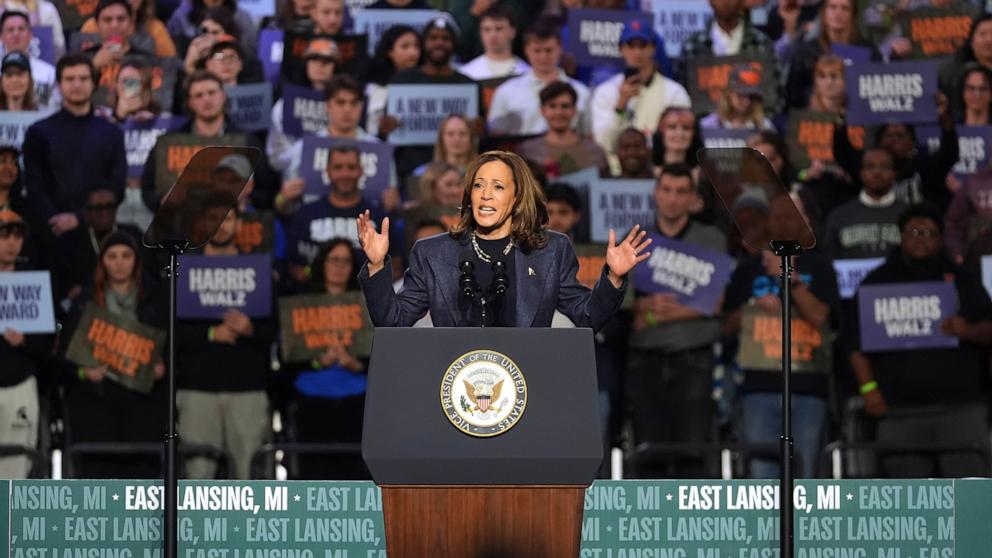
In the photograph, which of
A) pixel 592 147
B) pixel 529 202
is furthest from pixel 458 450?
pixel 592 147

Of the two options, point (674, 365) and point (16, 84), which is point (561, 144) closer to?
point (674, 365)

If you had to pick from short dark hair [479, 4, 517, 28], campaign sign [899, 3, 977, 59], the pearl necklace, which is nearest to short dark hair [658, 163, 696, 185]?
short dark hair [479, 4, 517, 28]

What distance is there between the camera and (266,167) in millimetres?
9562

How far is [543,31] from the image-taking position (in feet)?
32.2

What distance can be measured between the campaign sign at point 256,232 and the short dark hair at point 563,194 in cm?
147

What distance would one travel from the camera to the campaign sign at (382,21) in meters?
10.1

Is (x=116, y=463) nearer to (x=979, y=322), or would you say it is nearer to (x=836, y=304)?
(x=836, y=304)

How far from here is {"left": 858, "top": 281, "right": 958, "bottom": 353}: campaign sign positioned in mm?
8656

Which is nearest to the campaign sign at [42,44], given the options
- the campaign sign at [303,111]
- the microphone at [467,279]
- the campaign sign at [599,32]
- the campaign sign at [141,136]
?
the campaign sign at [141,136]

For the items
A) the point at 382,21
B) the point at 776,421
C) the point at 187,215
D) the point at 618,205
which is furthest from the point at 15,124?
the point at 776,421

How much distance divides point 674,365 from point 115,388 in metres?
2.86

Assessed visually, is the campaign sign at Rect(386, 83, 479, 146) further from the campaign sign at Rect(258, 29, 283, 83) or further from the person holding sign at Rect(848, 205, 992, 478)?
the person holding sign at Rect(848, 205, 992, 478)

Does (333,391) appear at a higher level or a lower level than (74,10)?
lower

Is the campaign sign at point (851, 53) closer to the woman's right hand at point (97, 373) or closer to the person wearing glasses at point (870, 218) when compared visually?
the person wearing glasses at point (870, 218)
